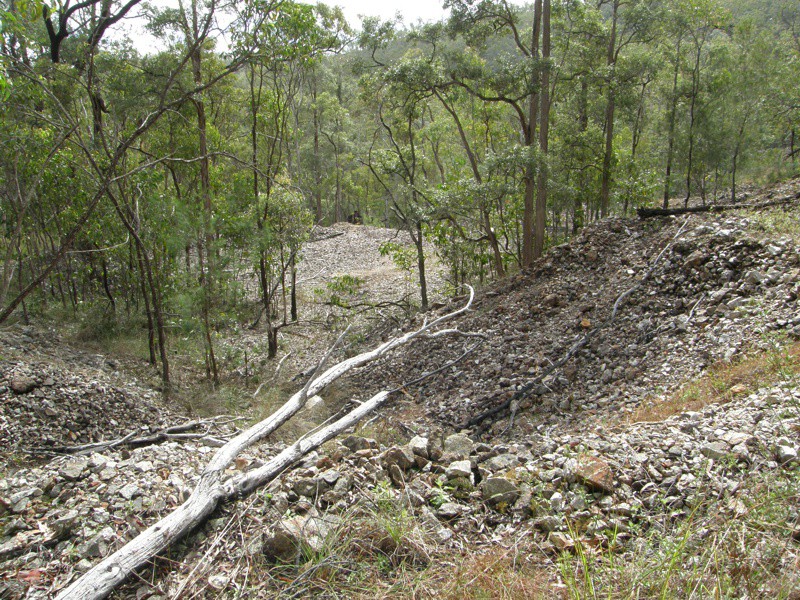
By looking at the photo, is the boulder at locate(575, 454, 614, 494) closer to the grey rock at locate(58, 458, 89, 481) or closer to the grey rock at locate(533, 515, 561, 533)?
the grey rock at locate(533, 515, 561, 533)

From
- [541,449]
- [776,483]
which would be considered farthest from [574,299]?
[776,483]

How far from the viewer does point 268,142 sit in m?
12.1

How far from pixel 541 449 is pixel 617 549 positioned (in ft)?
3.57

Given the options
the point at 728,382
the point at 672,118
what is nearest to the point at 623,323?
the point at 728,382

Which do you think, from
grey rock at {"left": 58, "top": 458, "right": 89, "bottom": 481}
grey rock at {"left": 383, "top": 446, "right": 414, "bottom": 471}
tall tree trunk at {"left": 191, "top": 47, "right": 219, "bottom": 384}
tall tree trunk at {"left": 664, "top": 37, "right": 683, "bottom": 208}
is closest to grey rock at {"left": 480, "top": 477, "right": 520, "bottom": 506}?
grey rock at {"left": 383, "top": 446, "right": 414, "bottom": 471}

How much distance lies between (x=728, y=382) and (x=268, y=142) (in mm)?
10824

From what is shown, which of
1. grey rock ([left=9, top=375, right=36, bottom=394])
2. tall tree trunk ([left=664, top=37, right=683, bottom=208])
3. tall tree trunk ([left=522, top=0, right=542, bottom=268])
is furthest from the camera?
tall tree trunk ([left=664, top=37, right=683, bottom=208])

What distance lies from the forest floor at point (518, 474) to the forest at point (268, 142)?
258 cm

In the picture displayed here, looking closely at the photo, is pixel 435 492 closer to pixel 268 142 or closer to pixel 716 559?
pixel 716 559

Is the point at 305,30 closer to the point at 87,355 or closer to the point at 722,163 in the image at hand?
the point at 87,355

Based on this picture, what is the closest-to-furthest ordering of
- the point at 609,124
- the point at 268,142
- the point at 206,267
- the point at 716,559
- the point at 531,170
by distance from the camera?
1. the point at 716,559
2. the point at 206,267
3. the point at 531,170
4. the point at 609,124
5. the point at 268,142

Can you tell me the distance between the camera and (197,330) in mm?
8281

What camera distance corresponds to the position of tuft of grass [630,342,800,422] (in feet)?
12.8

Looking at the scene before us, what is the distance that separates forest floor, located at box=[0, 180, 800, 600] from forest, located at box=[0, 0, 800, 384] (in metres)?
2.58
